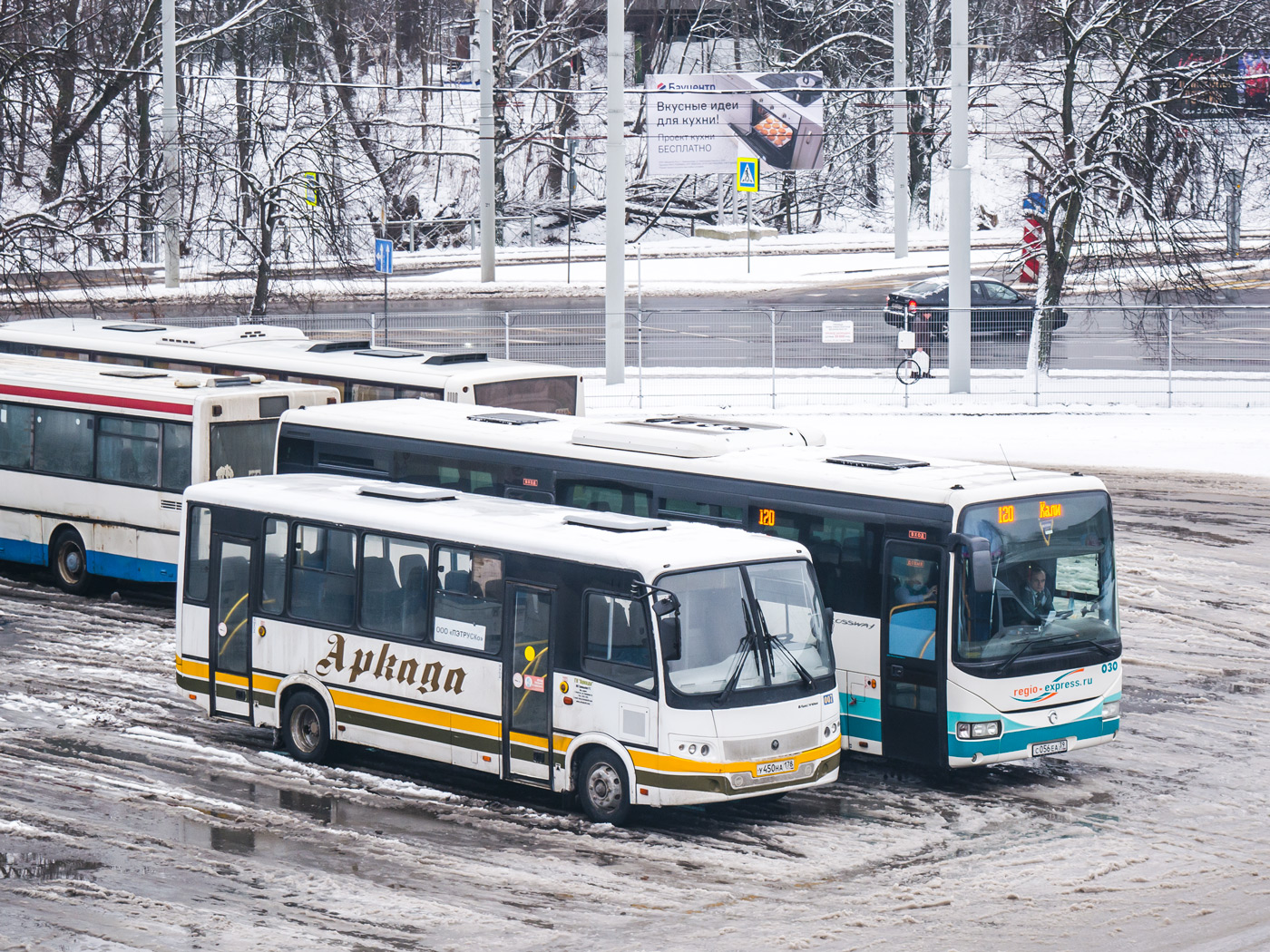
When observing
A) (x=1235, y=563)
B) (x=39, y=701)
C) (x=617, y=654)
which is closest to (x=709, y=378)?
(x=1235, y=563)

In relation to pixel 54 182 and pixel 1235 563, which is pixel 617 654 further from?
pixel 54 182

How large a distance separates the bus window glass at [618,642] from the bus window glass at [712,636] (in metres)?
0.23

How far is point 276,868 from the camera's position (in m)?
10.9

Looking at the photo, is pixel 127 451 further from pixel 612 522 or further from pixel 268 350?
pixel 612 522

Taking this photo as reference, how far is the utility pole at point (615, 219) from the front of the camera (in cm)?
3269

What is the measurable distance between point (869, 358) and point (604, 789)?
24.0m

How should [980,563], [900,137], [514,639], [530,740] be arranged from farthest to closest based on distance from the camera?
[900,137] < [514,639] < [530,740] < [980,563]

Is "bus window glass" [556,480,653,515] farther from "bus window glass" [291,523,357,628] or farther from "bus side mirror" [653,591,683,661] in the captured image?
"bus side mirror" [653,591,683,661]

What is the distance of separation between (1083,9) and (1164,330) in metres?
7.40

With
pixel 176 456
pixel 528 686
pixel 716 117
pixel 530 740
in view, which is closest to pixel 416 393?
pixel 176 456

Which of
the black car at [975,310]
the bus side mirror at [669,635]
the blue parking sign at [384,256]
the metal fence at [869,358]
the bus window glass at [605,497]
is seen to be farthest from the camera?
the blue parking sign at [384,256]

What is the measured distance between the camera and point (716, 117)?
54.7 meters

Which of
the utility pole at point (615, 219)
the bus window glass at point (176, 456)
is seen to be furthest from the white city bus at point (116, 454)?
the utility pole at point (615, 219)

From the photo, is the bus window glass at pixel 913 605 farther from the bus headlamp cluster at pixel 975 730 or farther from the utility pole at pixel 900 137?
the utility pole at pixel 900 137
